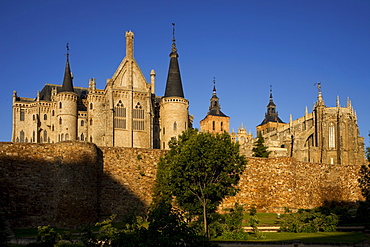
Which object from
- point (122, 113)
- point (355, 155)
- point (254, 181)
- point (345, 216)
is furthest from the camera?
→ point (355, 155)

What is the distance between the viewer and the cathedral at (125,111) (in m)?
83.2

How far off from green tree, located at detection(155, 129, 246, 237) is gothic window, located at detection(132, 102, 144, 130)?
4286 centimetres

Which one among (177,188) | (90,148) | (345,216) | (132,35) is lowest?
(345,216)

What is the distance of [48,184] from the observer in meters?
39.3

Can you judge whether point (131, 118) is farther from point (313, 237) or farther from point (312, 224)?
Result: point (313, 237)

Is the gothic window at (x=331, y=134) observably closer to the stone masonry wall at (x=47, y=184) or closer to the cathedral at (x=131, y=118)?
the cathedral at (x=131, y=118)

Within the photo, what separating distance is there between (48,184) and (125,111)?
46.1 meters

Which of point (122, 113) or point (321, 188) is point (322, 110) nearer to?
point (122, 113)

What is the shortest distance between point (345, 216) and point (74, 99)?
5649 cm

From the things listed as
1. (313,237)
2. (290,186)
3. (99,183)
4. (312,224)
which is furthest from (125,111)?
(313,237)

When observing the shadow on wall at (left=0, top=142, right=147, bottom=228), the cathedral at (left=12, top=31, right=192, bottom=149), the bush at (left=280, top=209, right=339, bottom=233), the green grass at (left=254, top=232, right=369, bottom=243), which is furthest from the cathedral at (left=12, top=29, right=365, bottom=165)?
the green grass at (left=254, top=232, right=369, bottom=243)

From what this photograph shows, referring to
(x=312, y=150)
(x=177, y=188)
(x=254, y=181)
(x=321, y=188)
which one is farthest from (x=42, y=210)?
(x=312, y=150)

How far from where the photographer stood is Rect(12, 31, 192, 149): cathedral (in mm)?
83188

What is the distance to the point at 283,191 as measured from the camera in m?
48.7
